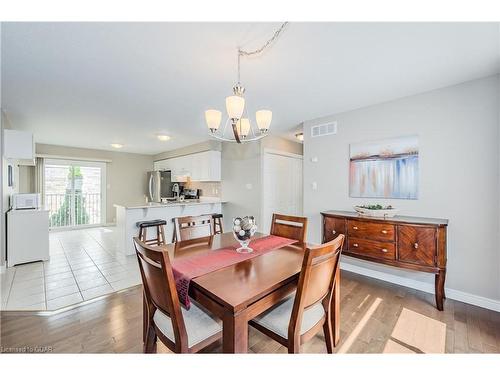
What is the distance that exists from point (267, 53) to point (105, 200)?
6854mm


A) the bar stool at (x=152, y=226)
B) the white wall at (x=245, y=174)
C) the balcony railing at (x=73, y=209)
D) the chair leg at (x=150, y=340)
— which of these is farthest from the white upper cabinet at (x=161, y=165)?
the chair leg at (x=150, y=340)

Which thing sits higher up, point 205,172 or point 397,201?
point 205,172

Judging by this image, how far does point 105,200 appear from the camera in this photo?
6676mm

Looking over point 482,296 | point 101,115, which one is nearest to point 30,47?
point 101,115

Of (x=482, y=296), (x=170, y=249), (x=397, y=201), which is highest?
(x=397, y=201)

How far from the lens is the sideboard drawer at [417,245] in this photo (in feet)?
7.12

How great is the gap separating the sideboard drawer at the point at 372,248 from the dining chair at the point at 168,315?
77.0 inches

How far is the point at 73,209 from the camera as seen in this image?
244 inches

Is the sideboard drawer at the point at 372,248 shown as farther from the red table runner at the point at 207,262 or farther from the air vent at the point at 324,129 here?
the air vent at the point at 324,129

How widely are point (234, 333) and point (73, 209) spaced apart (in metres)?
7.17

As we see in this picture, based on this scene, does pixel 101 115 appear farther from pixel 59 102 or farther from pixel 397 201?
pixel 397 201

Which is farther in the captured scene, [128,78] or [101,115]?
[101,115]
